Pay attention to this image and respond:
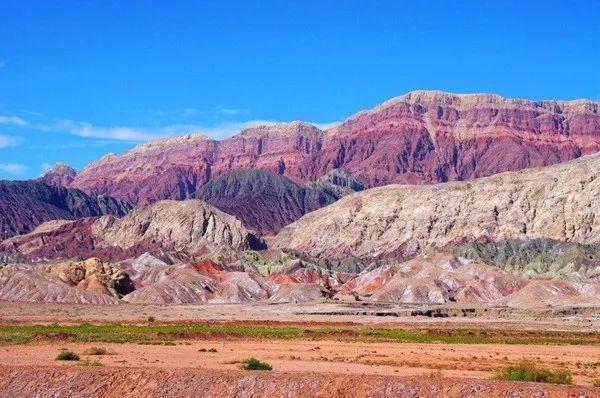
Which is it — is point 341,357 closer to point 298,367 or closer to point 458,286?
point 298,367

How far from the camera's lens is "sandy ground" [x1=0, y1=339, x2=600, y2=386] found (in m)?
38.3

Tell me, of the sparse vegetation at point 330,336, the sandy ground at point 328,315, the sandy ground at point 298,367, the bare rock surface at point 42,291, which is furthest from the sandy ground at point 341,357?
the bare rock surface at point 42,291

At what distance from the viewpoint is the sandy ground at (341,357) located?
38281 mm

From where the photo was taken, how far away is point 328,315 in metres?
118

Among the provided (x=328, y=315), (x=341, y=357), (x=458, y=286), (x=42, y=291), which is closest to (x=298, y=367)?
(x=341, y=357)

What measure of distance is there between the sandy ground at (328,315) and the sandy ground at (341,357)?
1320 inches

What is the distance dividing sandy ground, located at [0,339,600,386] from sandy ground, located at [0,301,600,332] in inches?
1320

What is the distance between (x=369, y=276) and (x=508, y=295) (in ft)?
134

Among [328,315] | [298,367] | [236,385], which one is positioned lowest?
[328,315]

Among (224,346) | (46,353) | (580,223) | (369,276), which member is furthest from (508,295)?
(46,353)

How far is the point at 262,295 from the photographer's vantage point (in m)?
167

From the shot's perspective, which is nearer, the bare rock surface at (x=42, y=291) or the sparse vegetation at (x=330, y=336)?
the sparse vegetation at (x=330, y=336)

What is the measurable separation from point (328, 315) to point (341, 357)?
7169 centimetres

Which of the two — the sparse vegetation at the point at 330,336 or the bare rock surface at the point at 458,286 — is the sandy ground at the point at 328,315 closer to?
the sparse vegetation at the point at 330,336
